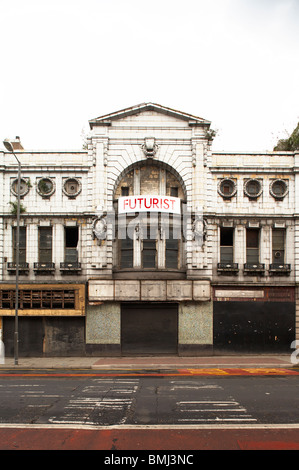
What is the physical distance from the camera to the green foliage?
29094 mm

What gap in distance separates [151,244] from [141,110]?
898 cm

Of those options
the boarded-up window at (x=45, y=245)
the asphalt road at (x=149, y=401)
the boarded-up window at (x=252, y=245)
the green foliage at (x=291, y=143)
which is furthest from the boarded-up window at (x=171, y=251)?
the green foliage at (x=291, y=143)

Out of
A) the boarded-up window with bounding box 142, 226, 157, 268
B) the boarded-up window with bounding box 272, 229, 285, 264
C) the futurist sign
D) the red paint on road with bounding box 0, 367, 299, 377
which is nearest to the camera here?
the red paint on road with bounding box 0, 367, 299, 377

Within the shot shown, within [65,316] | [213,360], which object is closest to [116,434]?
[213,360]

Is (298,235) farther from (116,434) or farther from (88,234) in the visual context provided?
(116,434)

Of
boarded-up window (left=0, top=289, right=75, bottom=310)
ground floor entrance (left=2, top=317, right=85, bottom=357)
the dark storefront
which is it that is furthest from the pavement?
boarded-up window (left=0, top=289, right=75, bottom=310)

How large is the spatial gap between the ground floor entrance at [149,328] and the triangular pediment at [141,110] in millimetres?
12058

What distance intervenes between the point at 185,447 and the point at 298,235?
19.8 meters

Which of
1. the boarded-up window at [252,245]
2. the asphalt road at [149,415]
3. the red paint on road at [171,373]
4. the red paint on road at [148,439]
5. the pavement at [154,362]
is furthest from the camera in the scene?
the boarded-up window at [252,245]

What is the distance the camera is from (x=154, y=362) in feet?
75.7

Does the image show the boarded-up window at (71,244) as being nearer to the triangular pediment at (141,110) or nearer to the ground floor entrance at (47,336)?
the ground floor entrance at (47,336)

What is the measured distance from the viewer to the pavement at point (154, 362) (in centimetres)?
2181

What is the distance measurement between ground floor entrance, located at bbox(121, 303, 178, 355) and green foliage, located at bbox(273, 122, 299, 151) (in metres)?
14.6

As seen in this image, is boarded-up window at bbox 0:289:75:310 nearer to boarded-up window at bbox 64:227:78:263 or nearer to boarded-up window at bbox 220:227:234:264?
boarded-up window at bbox 64:227:78:263
